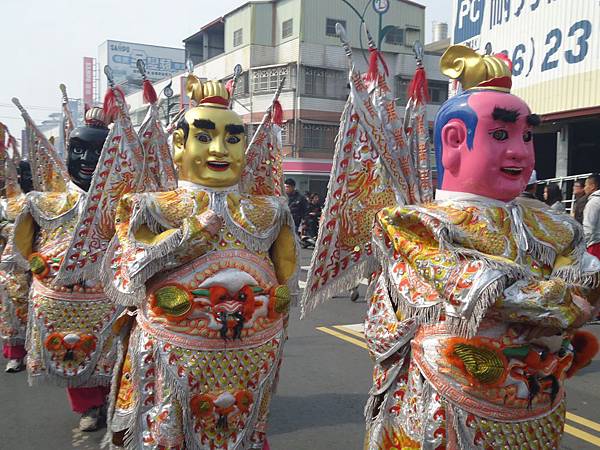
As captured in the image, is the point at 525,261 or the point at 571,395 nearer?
the point at 525,261

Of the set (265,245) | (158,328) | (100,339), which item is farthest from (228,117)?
(100,339)

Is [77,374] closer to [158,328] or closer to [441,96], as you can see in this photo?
[158,328]

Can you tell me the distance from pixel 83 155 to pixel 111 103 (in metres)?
0.43

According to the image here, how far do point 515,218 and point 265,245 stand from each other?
1.20 metres

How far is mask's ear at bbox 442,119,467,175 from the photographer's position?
7.86 feet

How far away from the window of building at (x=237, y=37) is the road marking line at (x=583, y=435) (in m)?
25.0

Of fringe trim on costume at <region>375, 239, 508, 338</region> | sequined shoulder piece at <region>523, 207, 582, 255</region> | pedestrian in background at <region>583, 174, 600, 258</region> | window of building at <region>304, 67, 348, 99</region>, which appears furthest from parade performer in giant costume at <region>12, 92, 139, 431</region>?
window of building at <region>304, 67, 348, 99</region>

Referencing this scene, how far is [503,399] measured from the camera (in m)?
2.18

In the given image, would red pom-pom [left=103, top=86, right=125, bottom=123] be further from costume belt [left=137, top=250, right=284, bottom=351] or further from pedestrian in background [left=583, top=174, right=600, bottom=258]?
pedestrian in background [left=583, top=174, right=600, bottom=258]

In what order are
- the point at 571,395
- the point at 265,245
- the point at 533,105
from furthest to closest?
the point at 533,105 → the point at 571,395 → the point at 265,245

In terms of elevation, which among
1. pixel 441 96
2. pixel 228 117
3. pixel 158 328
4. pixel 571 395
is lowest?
pixel 571 395

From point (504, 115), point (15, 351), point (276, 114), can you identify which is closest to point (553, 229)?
point (504, 115)

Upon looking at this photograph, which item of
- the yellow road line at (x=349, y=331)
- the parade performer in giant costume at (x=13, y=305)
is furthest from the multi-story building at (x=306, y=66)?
the parade performer in giant costume at (x=13, y=305)

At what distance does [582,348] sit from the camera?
2508 millimetres
